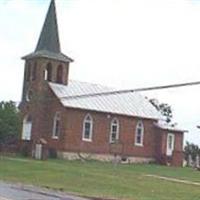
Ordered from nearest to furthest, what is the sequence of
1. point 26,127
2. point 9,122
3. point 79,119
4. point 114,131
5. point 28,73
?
point 9,122 → point 79,119 → point 114,131 → point 26,127 → point 28,73

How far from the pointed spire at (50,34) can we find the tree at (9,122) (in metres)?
6.26

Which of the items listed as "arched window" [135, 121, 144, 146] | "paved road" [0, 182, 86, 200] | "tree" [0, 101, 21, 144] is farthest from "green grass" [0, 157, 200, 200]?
"arched window" [135, 121, 144, 146]

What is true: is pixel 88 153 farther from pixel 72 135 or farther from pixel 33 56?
pixel 33 56

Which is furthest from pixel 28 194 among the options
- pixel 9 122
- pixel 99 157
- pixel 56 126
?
pixel 99 157

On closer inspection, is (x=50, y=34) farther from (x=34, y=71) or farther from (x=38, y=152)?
(x=38, y=152)

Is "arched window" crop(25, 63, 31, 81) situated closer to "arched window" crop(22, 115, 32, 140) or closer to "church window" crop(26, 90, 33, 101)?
"church window" crop(26, 90, 33, 101)

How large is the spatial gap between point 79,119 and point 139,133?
23.0 feet

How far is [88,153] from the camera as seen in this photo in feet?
208

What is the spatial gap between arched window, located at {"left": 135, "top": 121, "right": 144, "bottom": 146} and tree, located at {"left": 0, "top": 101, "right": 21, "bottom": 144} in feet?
34.9

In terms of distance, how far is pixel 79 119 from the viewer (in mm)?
62688

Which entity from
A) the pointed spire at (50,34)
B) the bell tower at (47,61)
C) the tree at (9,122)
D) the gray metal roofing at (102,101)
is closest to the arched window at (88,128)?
the gray metal roofing at (102,101)

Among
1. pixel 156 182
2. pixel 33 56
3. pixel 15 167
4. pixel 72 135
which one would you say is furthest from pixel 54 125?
pixel 156 182

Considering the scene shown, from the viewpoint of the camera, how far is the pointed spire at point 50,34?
66250mm

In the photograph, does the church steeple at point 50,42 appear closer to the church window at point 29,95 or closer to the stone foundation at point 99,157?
the church window at point 29,95
